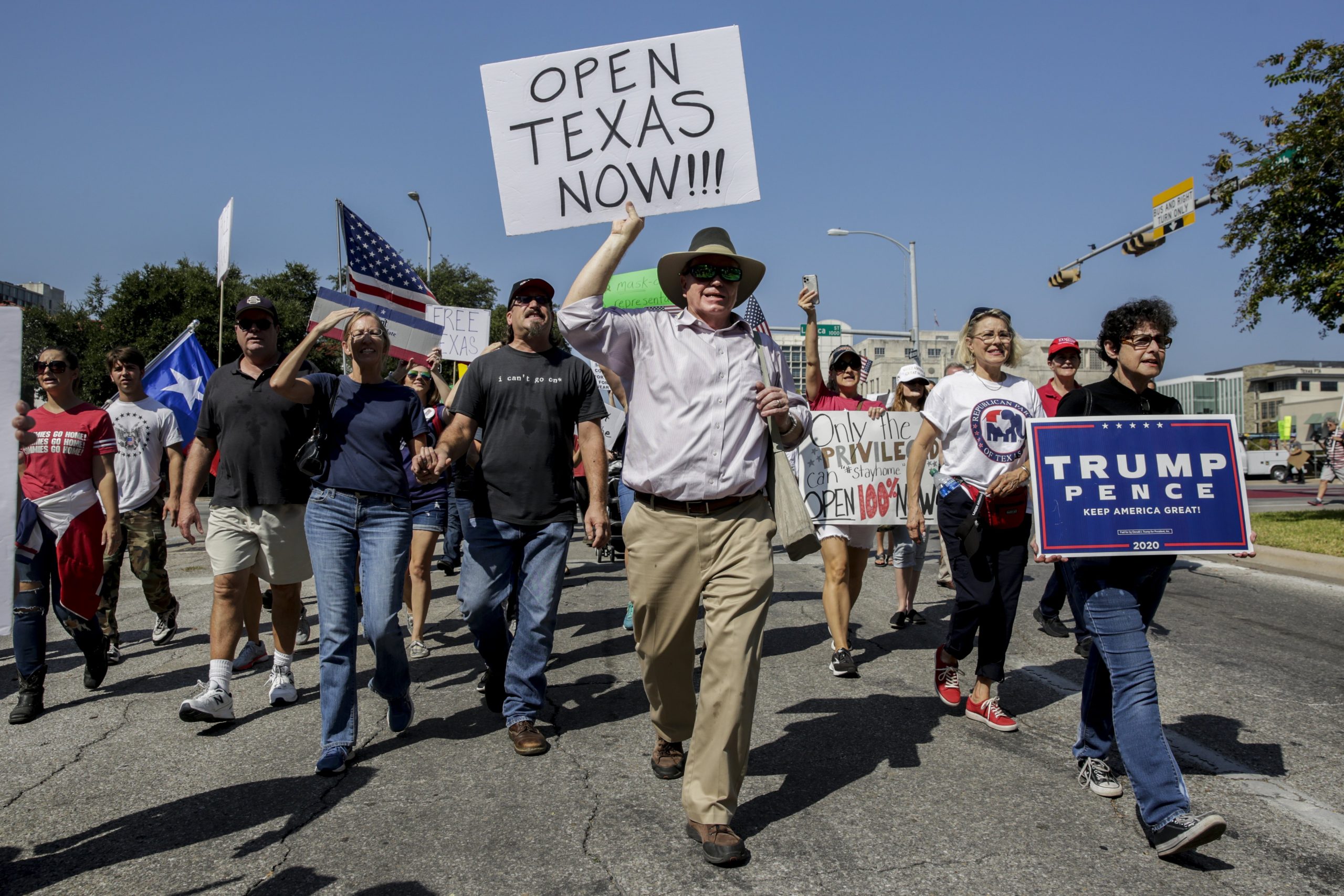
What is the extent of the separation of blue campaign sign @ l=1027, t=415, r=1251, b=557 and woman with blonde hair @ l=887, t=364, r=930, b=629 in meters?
3.36

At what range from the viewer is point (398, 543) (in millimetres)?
4566

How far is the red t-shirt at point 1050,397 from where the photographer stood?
7293 mm

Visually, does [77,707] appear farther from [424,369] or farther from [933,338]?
[933,338]

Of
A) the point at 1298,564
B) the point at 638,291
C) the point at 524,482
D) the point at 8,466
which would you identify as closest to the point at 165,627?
the point at 524,482

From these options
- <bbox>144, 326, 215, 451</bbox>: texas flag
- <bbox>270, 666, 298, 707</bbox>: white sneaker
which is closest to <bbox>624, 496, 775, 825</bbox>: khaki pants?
<bbox>270, 666, 298, 707</bbox>: white sneaker

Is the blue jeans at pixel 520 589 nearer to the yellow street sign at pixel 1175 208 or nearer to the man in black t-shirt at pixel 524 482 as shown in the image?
the man in black t-shirt at pixel 524 482

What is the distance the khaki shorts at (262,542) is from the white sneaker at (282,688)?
51 cm

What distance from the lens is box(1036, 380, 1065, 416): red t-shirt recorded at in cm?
729

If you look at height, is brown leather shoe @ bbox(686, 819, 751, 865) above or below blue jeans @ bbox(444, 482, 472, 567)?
below

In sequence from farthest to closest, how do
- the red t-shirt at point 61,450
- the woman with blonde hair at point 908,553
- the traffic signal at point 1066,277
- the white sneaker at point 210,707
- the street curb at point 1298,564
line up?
the traffic signal at point 1066,277 → the street curb at point 1298,564 → the woman with blonde hair at point 908,553 → the red t-shirt at point 61,450 → the white sneaker at point 210,707

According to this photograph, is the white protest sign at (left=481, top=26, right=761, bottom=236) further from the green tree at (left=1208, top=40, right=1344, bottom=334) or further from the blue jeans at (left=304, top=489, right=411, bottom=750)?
the green tree at (left=1208, top=40, right=1344, bottom=334)

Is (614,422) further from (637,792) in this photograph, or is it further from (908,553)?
(637,792)

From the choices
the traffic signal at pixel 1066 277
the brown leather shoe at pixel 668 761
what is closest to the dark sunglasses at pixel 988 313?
the brown leather shoe at pixel 668 761

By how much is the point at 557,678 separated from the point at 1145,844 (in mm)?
3472
